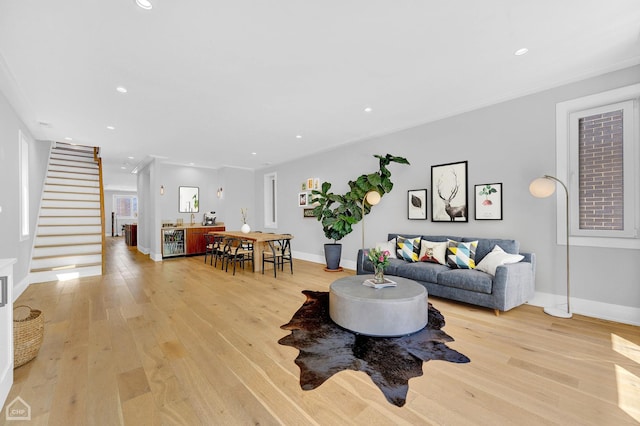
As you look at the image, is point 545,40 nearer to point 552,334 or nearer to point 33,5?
point 552,334

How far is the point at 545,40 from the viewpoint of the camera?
99.6 inches

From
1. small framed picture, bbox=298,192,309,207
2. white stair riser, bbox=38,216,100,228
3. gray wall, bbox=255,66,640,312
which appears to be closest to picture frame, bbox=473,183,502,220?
gray wall, bbox=255,66,640,312

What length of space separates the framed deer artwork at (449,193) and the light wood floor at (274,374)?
4.78ft

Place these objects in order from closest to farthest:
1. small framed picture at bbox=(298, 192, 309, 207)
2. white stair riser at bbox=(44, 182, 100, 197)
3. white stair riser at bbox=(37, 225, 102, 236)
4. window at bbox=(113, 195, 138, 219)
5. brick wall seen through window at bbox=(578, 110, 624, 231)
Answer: brick wall seen through window at bbox=(578, 110, 624, 231) → white stair riser at bbox=(37, 225, 102, 236) → white stair riser at bbox=(44, 182, 100, 197) → small framed picture at bbox=(298, 192, 309, 207) → window at bbox=(113, 195, 138, 219)

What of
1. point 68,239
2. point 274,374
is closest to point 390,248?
point 274,374

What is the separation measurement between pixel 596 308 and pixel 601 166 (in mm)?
1622

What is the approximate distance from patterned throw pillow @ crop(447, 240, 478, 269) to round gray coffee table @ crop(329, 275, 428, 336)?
113 centimetres

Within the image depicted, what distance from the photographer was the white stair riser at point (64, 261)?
5064 millimetres

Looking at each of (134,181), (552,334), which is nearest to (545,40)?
(552,334)

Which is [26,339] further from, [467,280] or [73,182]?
[73,182]

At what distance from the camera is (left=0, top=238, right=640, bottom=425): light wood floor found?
1636 mm

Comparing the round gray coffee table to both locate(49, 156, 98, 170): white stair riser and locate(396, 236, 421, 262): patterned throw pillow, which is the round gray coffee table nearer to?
locate(396, 236, 421, 262): patterned throw pillow

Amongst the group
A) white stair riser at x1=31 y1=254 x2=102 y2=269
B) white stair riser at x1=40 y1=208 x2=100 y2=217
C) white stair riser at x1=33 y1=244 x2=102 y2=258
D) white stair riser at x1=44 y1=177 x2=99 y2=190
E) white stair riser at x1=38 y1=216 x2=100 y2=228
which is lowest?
white stair riser at x1=31 y1=254 x2=102 y2=269

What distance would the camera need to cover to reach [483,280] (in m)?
3.23
